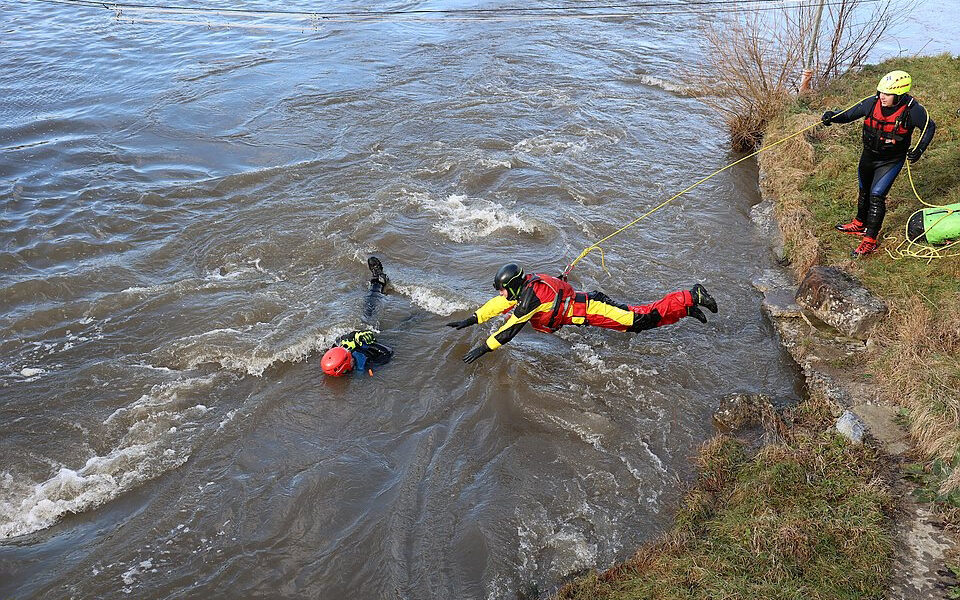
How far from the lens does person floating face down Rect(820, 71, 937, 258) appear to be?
7.72m

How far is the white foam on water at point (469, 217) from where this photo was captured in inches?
431

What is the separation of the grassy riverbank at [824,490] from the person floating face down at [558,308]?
1643 mm

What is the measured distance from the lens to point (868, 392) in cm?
666

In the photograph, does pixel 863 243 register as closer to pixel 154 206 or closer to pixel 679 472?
pixel 679 472

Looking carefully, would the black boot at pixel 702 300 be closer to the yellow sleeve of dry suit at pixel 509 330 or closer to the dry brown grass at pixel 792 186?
the yellow sleeve of dry suit at pixel 509 330

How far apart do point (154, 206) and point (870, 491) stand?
11.1 m

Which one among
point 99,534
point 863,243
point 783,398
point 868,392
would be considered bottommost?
point 99,534

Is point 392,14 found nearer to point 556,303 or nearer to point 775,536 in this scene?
point 556,303

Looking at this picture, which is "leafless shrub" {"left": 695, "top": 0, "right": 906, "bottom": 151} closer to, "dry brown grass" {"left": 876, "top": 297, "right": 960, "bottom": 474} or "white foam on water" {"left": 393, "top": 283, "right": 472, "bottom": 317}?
"dry brown grass" {"left": 876, "top": 297, "right": 960, "bottom": 474}

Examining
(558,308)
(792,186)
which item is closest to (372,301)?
(558,308)

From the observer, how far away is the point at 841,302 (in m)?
7.66

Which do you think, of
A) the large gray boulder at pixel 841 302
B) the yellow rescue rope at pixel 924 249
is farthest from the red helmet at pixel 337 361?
the yellow rescue rope at pixel 924 249

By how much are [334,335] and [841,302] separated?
19.9 ft

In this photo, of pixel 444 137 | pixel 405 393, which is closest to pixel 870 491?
pixel 405 393
